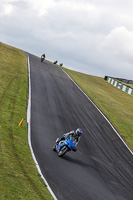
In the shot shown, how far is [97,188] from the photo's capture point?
12.3 meters

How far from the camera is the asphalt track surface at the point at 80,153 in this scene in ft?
38.7

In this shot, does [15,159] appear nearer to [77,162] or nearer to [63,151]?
[63,151]

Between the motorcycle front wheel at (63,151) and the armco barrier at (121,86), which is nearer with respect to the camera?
the motorcycle front wheel at (63,151)

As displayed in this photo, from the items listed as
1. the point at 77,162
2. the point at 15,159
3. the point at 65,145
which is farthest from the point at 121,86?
the point at 15,159

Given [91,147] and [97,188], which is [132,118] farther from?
[97,188]

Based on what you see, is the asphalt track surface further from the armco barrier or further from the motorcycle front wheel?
the armco barrier

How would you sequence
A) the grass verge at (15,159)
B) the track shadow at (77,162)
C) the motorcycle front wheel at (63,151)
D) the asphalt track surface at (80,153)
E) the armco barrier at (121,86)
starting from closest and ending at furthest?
1. the grass verge at (15,159)
2. the asphalt track surface at (80,153)
3. the motorcycle front wheel at (63,151)
4. the track shadow at (77,162)
5. the armco barrier at (121,86)

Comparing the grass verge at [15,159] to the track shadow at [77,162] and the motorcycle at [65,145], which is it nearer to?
the motorcycle at [65,145]

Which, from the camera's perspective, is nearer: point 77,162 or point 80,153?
point 77,162

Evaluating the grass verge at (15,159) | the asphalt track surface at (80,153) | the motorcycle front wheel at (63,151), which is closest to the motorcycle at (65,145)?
the motorcycle front wheel at (63,151)

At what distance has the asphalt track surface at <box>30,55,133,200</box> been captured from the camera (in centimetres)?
1179

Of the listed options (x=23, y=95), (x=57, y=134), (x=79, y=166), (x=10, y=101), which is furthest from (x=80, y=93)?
(x=79, y=166)

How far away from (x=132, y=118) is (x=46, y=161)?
2090 cm

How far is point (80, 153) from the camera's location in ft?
53.8
